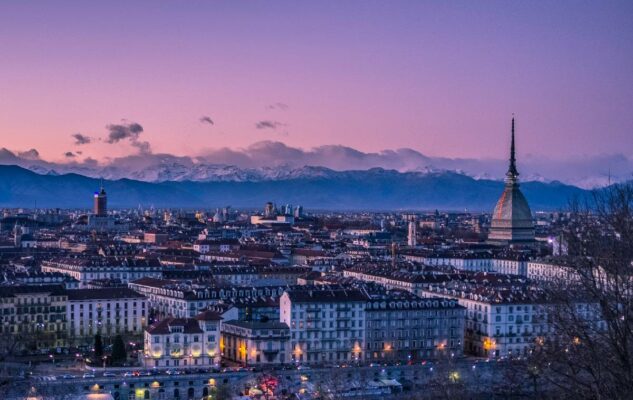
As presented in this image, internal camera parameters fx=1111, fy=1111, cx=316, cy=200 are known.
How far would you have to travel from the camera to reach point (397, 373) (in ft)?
143

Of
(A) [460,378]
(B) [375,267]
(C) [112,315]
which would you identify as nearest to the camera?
(A) [460,378]

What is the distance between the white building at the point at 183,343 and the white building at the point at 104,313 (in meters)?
7.43

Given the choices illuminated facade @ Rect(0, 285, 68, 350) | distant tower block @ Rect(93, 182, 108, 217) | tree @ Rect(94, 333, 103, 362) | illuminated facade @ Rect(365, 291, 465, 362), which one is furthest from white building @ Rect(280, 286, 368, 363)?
distant tower block @ Rect(93, 182, 108, 217)

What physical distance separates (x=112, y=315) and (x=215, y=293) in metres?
4.94

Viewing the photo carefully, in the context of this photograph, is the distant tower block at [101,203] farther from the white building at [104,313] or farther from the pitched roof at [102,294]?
the white building at [104,313]

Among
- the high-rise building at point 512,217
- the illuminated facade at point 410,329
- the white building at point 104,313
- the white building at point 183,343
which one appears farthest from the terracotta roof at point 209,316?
the high-rise building at point 512,217

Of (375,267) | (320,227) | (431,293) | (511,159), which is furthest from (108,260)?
(320,227)

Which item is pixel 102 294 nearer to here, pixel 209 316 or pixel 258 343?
pixel 209 316

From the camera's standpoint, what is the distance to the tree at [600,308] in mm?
14891

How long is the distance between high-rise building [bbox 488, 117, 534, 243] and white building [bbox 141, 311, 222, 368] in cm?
6143

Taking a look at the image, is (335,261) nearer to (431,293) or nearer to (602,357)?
(431,293)

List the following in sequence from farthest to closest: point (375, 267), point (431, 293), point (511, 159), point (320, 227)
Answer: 1. point (320, 227)
2. point (511, 159)
3. point (375, 267)
4. point (431, 293)

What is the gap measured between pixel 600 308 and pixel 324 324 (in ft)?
104

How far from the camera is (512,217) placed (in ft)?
339
